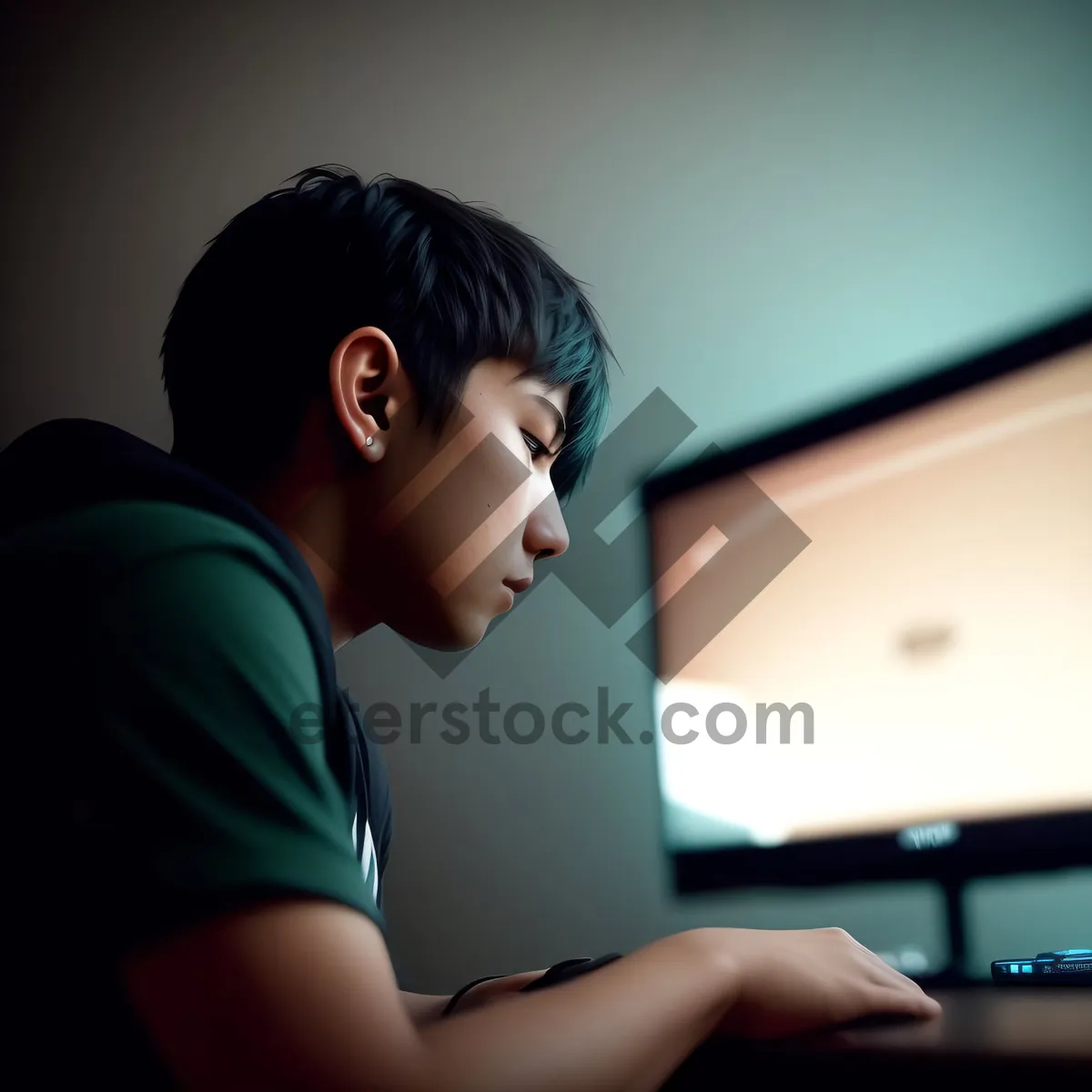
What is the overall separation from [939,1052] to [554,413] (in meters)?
0.52

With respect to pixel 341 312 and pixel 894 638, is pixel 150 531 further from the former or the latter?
pixel 894 638

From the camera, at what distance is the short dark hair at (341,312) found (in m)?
0.74

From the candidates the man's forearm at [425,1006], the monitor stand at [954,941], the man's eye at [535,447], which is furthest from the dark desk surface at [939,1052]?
the man's eye at [535,447]

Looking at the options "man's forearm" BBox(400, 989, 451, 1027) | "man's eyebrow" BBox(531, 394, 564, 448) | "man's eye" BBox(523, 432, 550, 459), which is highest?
"man's eyebrow" BBox(531, 394, 564, 448)

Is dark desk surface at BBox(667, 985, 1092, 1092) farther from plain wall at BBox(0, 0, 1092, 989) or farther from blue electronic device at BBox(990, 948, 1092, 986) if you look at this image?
plain wall at BBox(0, 0, 1092, 989)

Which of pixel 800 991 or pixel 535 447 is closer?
pixel 800 991

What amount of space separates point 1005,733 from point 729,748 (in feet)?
0.79

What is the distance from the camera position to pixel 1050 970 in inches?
22.7

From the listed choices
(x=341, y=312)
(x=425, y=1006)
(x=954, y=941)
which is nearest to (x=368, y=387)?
(x=341, y=312)

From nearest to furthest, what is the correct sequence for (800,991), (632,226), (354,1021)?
(354,1021)
(800,991)
(632,226)

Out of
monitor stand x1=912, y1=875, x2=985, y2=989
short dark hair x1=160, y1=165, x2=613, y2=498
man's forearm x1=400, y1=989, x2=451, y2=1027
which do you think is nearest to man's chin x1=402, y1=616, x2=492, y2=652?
short dark hair x1=160, y1=165, x2=613, y2=498

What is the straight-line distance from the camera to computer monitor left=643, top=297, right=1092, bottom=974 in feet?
2.13

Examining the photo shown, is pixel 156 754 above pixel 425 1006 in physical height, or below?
above

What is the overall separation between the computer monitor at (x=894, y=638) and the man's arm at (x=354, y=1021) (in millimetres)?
313
